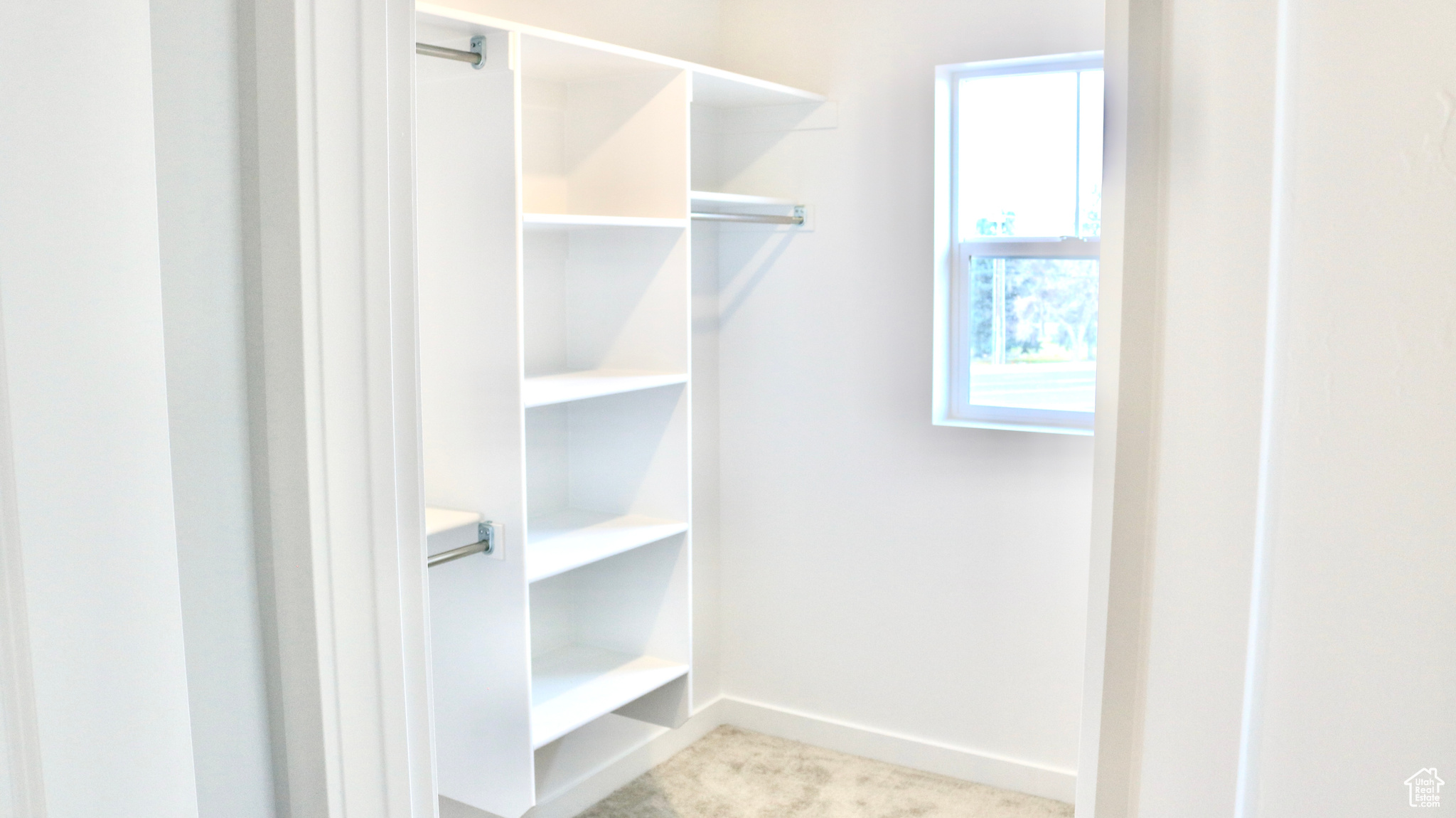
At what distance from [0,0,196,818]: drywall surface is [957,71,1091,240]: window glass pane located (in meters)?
2.73

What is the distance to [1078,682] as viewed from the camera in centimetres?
300

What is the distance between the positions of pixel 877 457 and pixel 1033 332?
1.99 feet

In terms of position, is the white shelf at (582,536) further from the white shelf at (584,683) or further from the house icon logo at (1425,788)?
the house icon logo at (1425,788)

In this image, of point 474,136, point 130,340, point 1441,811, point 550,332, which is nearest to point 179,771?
point 130,340

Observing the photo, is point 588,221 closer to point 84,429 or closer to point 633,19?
point 633,19

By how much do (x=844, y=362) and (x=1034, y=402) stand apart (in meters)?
0.59

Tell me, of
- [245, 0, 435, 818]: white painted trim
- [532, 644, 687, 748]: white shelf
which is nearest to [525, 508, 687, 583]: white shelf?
[532, 644, 687, 748]: white shelf

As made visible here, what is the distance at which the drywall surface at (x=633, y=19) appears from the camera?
261 cm

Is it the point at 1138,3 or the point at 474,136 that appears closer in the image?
the point at 1138,3

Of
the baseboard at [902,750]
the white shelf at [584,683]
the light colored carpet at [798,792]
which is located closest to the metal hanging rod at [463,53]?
the white shelf at [584,683]

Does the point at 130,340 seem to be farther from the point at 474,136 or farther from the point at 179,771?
the point at 474,136

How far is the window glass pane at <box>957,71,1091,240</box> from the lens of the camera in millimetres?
2963

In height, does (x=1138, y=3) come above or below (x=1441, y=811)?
above

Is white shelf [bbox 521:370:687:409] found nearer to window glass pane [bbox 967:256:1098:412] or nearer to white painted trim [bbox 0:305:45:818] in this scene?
window glass pane [bbox 967:256:1098:412]
